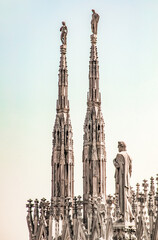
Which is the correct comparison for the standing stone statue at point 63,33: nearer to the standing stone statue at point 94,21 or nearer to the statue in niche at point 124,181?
the standing stone statue at point 94,21

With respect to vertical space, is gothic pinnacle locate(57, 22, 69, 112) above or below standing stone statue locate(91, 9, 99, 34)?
below

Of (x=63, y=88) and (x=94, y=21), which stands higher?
(x=94, y=21)

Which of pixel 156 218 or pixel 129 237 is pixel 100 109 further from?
pixel 129 237

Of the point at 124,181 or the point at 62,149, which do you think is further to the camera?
the point at 62,149

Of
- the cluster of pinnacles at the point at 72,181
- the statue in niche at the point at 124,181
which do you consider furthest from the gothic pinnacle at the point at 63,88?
the statue in niche at the point at 124,181

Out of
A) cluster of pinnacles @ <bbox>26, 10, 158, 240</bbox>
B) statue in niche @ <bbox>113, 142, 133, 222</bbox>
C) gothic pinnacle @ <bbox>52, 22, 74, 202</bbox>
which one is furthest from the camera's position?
gothic pinnacle @ <bbox>52, 22, 74, 202</bbox>

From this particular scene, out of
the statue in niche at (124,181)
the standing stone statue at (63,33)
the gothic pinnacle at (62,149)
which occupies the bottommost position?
the statue in niche at (124,181)

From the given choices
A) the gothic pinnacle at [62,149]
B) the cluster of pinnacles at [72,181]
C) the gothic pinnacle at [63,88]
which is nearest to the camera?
the cluster of pinnacles at [72,181]

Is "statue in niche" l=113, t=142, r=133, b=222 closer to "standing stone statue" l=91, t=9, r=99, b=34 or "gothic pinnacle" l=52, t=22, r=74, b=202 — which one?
"gothic pinnacle" l=52, t=22, r=74, b=202

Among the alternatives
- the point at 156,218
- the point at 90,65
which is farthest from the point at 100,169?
the point at 156,218

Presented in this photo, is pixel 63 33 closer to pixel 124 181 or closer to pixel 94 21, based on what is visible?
pixel 94 21

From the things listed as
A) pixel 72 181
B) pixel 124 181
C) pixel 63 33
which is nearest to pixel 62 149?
pixel 72 181

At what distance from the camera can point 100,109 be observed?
120 ft

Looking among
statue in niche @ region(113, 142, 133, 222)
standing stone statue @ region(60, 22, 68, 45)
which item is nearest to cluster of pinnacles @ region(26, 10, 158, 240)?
standing stone statue @ region(60, 22, 68, 45)
